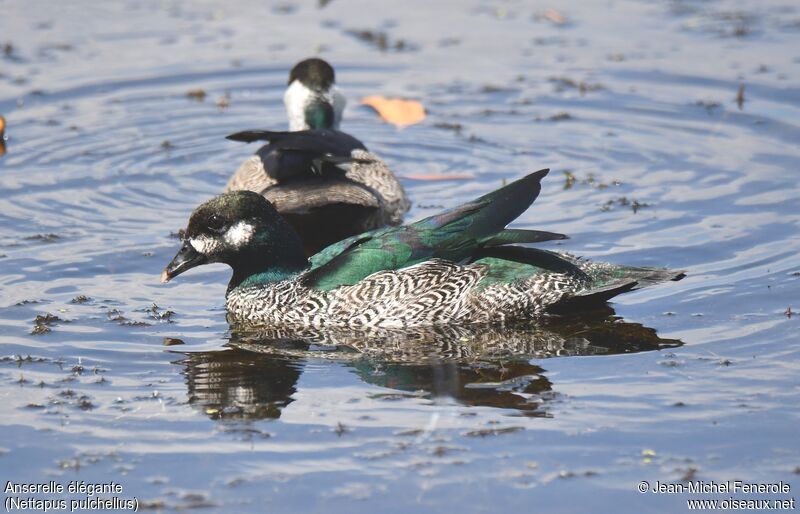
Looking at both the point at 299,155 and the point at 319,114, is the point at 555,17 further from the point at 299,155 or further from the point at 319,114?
the point at 299,155

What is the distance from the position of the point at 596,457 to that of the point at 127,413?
2.57 meters

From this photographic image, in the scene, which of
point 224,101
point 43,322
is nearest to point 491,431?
point 43,322

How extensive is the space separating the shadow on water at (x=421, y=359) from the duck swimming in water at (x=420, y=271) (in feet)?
0.43

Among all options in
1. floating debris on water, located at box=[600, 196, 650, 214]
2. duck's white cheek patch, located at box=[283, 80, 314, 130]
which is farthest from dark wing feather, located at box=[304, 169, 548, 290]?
duck's white cheek patch, located at box=[283, 80, 314, 130]

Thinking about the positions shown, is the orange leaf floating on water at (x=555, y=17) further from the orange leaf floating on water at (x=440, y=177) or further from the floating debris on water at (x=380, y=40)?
the orange leaf floating on water at (x=440, y=177)

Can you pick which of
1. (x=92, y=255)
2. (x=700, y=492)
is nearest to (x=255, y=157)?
(x=92, y=255)

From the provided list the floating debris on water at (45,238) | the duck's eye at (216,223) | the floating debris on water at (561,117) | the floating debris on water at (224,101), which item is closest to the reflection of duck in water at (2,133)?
the floating debris on water at (224,101)

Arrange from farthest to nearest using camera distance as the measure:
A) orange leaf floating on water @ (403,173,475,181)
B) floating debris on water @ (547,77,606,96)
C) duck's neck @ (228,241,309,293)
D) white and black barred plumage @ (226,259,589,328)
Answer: floating debris on water @ (547,77,606,96), orange leaf floating on water @ (403,173,475,181), duck's neck @ (228,241,309,293), white and black barred plumage @ (226,259,589,328)

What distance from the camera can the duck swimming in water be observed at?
27.8 ft

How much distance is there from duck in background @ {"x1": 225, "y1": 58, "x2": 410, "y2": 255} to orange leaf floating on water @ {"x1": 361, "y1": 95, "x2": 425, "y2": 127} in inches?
85.2

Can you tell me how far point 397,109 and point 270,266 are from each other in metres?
5.23

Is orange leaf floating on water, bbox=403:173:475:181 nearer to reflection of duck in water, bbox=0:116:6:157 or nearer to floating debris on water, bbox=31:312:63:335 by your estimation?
reflection of duck in water, bbox=0:116:6:157

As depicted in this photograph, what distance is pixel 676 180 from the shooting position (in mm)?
11500

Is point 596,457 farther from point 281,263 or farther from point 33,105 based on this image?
point 33,105
